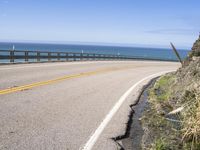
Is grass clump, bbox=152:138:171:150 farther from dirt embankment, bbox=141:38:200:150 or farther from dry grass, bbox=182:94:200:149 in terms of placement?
dry grass, bbox=182:94:200:149

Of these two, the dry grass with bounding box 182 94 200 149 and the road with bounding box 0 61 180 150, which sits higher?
the dry grass with bounding box 182 94 200 149

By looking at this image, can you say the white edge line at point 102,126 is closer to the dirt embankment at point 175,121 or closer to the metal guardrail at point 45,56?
the dirt embankment at point 175,121

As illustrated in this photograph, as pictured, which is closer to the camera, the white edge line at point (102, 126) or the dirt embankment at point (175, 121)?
the white edge line at point (102, 126)

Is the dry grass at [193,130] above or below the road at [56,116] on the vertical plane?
above

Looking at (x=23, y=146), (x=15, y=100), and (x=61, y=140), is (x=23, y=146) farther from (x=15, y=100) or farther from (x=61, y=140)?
(x=15, y=100)

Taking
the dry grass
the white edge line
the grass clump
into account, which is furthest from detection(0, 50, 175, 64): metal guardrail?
Answer: the grass clump

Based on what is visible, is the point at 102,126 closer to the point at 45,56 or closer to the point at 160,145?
the point at 160,145

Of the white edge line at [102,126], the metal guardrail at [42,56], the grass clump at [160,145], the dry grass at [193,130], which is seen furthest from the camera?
the metal guardrail at [42,56]

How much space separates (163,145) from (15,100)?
17.2ft

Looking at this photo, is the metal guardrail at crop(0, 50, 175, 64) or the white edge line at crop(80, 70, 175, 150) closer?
the white edge line at crop(80, 70, 175, 150)

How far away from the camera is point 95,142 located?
6.85m

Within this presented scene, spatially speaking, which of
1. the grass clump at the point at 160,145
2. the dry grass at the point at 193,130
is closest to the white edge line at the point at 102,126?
the grass clump at the point at 160,145

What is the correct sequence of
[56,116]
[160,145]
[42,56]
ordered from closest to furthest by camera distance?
[160,145] → [56,116] → [42,56]

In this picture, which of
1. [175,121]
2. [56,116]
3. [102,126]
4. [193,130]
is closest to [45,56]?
[56,116]
